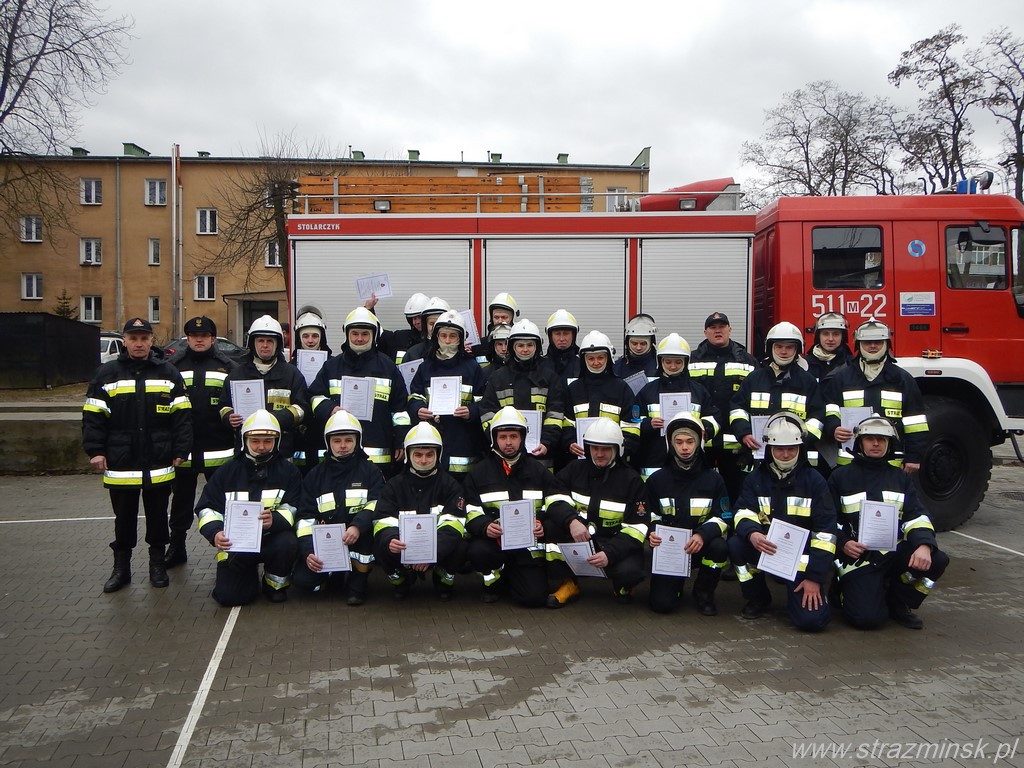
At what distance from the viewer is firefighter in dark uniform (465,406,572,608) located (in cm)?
521

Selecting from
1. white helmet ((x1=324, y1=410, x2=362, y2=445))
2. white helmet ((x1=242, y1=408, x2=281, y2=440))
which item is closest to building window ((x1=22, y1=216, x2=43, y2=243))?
white helmet ((x1=242, y1=408, x2=281, y2=440))

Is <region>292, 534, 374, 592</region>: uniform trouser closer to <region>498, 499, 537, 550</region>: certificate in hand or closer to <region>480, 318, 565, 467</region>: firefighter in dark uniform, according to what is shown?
<region>498, 499, 537, 550</region>: certificate in hand

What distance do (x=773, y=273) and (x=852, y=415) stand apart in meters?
2.08

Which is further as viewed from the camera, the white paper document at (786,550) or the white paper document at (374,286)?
the white paper document at (374,286)

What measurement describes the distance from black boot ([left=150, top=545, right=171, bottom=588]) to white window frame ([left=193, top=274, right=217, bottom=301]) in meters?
30.4

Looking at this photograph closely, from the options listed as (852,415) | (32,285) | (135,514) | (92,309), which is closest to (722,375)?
(852,415)

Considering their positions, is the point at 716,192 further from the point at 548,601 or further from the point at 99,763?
the point at 99,763

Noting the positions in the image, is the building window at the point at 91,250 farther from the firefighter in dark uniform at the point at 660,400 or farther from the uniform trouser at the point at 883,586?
the uniform trouser at the point at 883,586

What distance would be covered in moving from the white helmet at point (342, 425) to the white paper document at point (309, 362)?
4.11 feet

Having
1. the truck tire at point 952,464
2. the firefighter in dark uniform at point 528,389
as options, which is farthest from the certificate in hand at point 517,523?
the truck tire at point 952,464

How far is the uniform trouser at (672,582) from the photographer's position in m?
5.05

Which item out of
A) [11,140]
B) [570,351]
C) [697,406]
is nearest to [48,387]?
[11,140]

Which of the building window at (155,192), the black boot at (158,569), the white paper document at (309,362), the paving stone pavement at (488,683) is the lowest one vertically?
the paving stone pavement at (488,683)

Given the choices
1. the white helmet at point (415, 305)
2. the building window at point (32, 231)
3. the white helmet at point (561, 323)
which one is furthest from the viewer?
the building window at point (32, 231)
